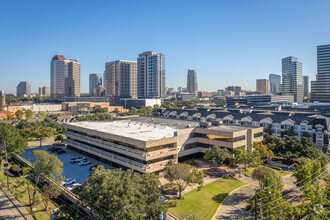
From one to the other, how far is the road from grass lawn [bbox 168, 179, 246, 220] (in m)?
21.7

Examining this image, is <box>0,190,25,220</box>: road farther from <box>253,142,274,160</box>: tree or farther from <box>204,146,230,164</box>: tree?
<box>253,142,274,160</box>: tree

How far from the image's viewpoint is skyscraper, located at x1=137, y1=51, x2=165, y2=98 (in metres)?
178

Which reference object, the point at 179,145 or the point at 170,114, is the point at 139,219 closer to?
the point at 179,145

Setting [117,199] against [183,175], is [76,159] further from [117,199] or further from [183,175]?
[117,199]

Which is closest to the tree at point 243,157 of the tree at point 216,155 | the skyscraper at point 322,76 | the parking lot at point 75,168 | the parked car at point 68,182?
the tree at point 216,155

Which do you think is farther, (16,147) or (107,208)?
(16,147)

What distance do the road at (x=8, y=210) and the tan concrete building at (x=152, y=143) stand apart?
1947 cm

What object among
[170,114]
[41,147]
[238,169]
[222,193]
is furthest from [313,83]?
[41,147]

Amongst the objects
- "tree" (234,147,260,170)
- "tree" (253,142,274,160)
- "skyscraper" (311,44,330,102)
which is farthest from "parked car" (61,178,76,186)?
"skyscraper" (311,44,330,102)

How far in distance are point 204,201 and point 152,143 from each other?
46.6 ft

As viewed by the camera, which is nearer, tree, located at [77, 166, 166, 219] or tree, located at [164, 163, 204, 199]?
tree, located at [77, 166, 166, 219]

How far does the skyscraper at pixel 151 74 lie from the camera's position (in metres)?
178

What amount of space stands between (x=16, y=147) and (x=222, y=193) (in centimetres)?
4909

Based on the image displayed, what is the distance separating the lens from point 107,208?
23.2 m
